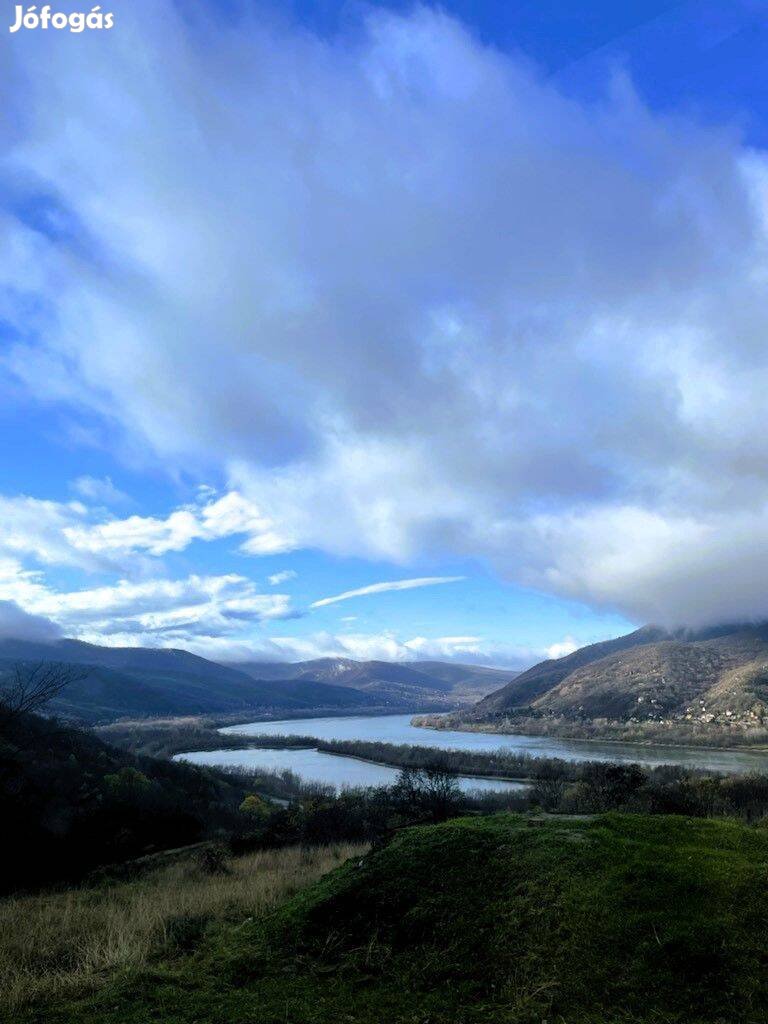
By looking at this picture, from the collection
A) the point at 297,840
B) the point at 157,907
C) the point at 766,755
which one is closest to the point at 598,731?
the point at 766,755

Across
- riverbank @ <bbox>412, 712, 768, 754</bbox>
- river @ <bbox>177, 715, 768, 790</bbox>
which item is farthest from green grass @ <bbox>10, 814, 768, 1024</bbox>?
riverbank @ <bbox>412, 712, 768, 754</bbox>

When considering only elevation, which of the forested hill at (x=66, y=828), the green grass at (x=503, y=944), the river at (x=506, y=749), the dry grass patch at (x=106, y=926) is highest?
the green grass at (x=503, y=944)

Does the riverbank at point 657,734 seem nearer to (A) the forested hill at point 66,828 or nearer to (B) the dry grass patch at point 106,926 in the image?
(A) the forested hill at point 66,828

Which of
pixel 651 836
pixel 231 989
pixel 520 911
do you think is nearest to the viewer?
pixel 231 989

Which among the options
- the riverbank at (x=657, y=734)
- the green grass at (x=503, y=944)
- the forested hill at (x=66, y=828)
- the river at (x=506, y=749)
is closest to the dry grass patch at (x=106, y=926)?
the green grass at (x=503, y=944)

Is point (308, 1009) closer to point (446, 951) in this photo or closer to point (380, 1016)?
point (380, 1016)

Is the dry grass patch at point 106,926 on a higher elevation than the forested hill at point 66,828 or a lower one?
higher

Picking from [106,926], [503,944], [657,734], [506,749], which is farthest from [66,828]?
[657,734]
